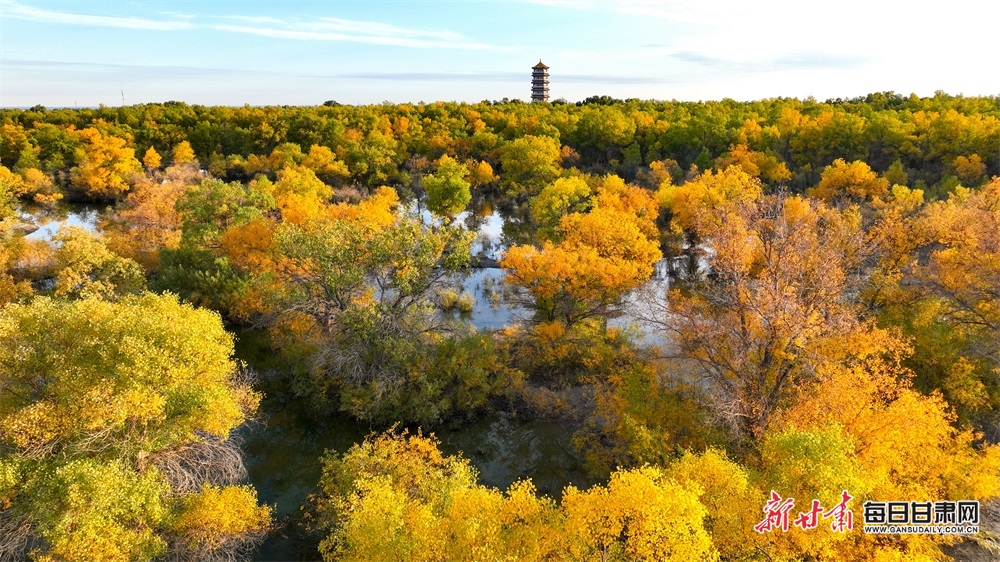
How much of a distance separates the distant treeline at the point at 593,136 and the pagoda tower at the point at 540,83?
3631 cm

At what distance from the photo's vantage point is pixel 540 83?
382 ft

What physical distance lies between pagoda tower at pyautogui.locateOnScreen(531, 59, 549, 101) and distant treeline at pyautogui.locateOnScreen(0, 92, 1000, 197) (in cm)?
3631

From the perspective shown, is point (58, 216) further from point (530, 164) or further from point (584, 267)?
point (584, 267)

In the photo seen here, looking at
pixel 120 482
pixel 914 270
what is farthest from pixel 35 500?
pixel 914 270

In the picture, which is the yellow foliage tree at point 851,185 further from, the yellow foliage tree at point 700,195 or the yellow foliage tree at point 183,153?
the yellow foliage tree at point 183,153

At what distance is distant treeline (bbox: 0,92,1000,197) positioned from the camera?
151ft

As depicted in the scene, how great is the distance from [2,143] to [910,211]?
85.0m

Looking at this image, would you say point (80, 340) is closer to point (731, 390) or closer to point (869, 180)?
point (731, 390)

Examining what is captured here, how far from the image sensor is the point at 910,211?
3192cm

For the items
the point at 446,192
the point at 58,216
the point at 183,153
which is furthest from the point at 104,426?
the point at 183,153

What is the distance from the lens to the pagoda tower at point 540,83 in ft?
378

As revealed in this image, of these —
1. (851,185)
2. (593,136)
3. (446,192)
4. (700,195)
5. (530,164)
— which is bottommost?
(446,192)

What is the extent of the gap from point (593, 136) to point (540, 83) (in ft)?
184

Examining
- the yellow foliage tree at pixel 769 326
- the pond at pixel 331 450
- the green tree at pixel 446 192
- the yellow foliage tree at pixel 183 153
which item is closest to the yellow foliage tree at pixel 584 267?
the yellow foliage tree at pixel 769 326
